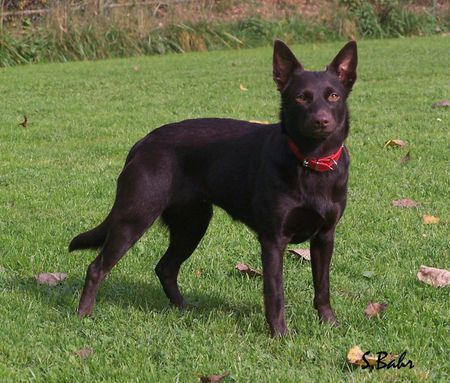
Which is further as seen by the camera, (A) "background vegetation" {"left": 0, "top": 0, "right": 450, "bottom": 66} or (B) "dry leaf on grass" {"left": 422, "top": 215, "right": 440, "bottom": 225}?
(A) "background vegetation" {"left": 0, "top": 0, "right": 450, "bottom": 66}

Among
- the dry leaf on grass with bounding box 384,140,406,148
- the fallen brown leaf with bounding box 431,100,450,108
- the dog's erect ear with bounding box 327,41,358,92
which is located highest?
→ the dog's erect ear with bounding box 327,41,358,92

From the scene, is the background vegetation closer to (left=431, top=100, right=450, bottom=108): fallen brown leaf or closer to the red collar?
(left=431, top=100, right=450, bottom=108): fallen brown leaf

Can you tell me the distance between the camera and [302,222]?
402 cm

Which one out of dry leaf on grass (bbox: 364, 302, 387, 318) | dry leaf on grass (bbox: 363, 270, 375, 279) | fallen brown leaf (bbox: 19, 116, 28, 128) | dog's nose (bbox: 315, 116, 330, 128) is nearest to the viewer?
dog's nose (bbox: 315, 116, 330, 128)

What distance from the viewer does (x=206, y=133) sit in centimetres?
450

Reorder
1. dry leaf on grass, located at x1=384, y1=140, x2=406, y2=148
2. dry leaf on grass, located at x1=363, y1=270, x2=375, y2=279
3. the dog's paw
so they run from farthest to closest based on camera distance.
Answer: dry leaf on grass, located at x1=384, y1=140, x2=406, y2=148 < dry leaf on grass, located at x1=363, y1=270, x2=375, y2=279 < the dog's paw

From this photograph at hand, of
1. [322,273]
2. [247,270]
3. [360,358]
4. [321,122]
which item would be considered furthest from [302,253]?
[360,358]

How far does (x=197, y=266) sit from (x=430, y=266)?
4.60 ft

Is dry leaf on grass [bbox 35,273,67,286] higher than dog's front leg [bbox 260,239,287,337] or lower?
lower

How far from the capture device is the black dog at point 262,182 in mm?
4004

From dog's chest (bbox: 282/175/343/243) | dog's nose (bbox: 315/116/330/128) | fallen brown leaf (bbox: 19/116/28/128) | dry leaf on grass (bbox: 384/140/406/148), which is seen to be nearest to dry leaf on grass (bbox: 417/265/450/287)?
dog's chest (bbox: 282/175/343/243)

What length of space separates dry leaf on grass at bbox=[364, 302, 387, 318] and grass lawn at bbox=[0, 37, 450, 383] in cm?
6

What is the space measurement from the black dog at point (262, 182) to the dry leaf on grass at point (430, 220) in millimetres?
1732

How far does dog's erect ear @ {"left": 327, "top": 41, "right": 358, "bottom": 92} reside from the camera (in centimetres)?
420
